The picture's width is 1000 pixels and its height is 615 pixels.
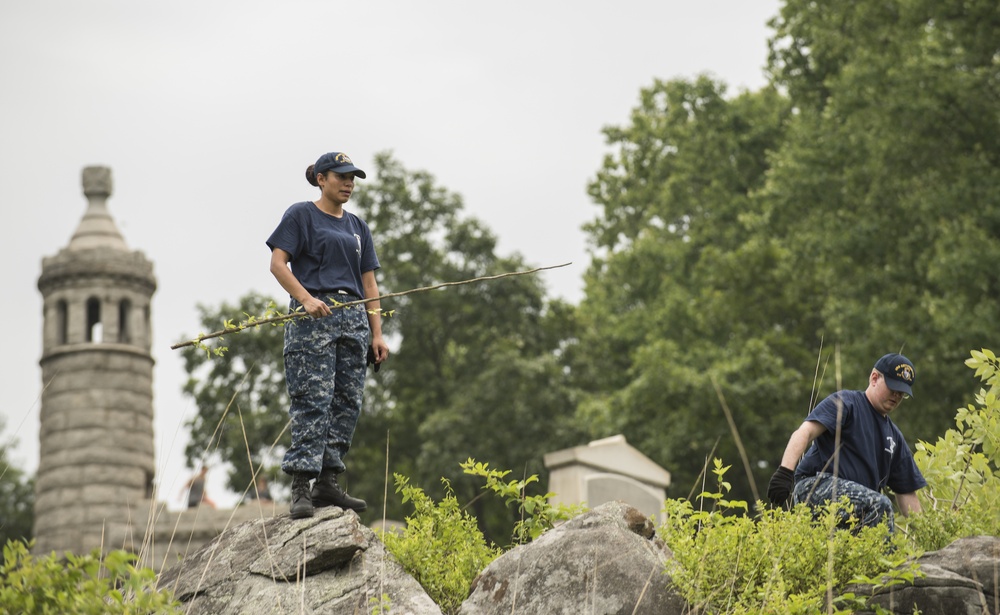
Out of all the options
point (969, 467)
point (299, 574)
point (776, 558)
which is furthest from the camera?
point (969, 467)

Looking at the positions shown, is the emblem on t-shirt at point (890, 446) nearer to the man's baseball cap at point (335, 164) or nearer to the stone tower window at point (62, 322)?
the man's baseball cap at point (335, 164)

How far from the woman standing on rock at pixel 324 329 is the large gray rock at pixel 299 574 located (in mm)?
225

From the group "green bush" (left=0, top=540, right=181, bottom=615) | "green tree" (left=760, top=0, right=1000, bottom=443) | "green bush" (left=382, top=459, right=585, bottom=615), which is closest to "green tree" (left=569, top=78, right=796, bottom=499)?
"green tree" (left=760, top=0, right=1000, bottom=443)

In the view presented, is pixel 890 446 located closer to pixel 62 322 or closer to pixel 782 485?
pixel 782 485

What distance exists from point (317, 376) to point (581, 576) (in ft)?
5.87

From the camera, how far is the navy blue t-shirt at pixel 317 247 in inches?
280

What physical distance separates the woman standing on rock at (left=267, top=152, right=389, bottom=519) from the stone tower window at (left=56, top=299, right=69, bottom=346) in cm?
2659

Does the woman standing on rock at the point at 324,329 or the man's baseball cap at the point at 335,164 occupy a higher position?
the man's baseball cap at the point at 335,164

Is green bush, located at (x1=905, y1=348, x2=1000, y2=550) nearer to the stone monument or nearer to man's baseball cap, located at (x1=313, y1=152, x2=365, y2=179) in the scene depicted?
man's baseball cap, located at (x1=313, y1=152, x2=365, y2=179)

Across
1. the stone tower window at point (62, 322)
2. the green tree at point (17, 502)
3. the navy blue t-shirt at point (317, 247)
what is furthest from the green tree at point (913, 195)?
the green tree at point (17, 502)

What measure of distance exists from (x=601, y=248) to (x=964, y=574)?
30791 millimetres

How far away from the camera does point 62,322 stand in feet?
107

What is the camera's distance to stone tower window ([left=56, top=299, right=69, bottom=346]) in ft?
106

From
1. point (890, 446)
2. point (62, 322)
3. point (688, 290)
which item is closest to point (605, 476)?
point (890, 446)
